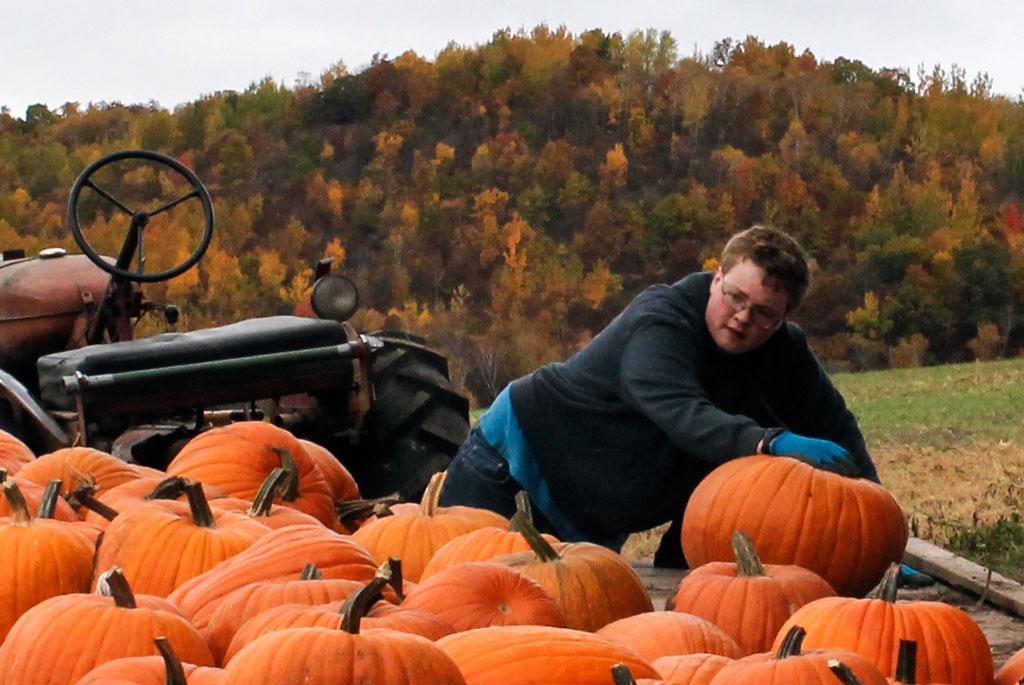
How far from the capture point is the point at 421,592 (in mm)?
2787

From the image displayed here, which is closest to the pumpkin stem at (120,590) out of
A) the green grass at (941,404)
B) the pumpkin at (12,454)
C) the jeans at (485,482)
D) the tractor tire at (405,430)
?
the pumpkin at (12,454)

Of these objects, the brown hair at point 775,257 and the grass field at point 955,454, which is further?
the grass field at point 955,454

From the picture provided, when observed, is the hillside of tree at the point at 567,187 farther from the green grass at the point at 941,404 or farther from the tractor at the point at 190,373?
the tractor at the point at 190,373

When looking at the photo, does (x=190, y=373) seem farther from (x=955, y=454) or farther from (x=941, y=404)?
(x=941, y=404)

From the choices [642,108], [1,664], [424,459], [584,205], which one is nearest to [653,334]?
[424,459]

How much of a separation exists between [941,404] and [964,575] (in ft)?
37.3

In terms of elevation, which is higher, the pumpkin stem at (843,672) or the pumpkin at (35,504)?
the pumpkin stem at (843,672)

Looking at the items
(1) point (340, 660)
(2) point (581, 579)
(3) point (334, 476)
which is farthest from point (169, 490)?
(1) point (340, 660)

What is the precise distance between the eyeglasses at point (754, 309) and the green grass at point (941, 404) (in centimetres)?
701

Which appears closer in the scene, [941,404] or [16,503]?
[16,503]

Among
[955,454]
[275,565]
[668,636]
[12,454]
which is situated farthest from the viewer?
[955,454]

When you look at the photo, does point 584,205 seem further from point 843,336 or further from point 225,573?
point 225,573

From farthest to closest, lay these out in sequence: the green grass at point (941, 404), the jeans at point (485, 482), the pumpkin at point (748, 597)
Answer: the green grass at point (941, 404) < the jeans at point (485, 482) < the pumpkin at point (748, 597)

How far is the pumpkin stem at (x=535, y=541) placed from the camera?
3168mm
